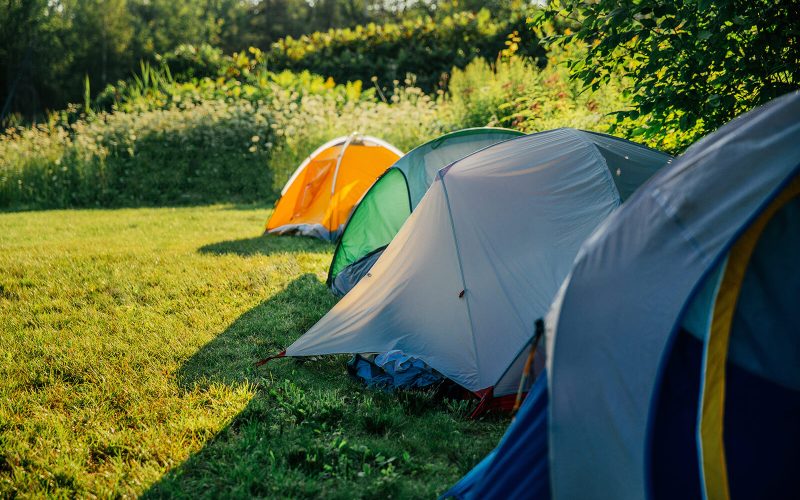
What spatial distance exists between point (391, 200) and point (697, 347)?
3593mm

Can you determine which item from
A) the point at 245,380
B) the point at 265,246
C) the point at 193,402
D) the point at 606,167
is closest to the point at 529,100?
the point at 265,246

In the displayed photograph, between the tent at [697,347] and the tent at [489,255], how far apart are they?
988 mm

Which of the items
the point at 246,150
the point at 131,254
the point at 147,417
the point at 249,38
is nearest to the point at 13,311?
the point at 131,254

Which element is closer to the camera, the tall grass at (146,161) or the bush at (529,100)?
the bush at (529,100)

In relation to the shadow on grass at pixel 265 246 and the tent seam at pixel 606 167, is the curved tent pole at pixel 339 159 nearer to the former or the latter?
the shadow on grass at pixel 265 246

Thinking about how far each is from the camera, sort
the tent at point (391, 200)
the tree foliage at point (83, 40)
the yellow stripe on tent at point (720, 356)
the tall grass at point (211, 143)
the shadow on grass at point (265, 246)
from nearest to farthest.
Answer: the yellow stripe on tent at point (720, 356) → the tent at point (391, 200) → the shadow on grass at point (265, 246) → the tall grass at point (211, 143) → the tree foliage at point (83, 40)

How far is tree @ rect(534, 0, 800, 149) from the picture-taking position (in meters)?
3.31

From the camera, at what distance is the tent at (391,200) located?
5117mm

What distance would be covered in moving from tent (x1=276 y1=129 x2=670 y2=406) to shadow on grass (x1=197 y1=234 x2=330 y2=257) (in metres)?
3.15

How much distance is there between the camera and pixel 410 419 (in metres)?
3.14

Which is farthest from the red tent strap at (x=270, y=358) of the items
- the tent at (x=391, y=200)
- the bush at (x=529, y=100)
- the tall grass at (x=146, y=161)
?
the tall grass at (x=146, y=161)

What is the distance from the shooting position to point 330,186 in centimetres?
755

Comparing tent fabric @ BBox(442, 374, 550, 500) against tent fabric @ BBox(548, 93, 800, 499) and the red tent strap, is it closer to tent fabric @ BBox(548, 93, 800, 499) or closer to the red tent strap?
tent fabric @ BBox(548, 93, 800, 499)

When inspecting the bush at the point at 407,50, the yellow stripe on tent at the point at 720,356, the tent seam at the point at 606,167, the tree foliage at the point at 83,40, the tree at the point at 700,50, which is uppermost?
the tree foliage at the point at 83,40
